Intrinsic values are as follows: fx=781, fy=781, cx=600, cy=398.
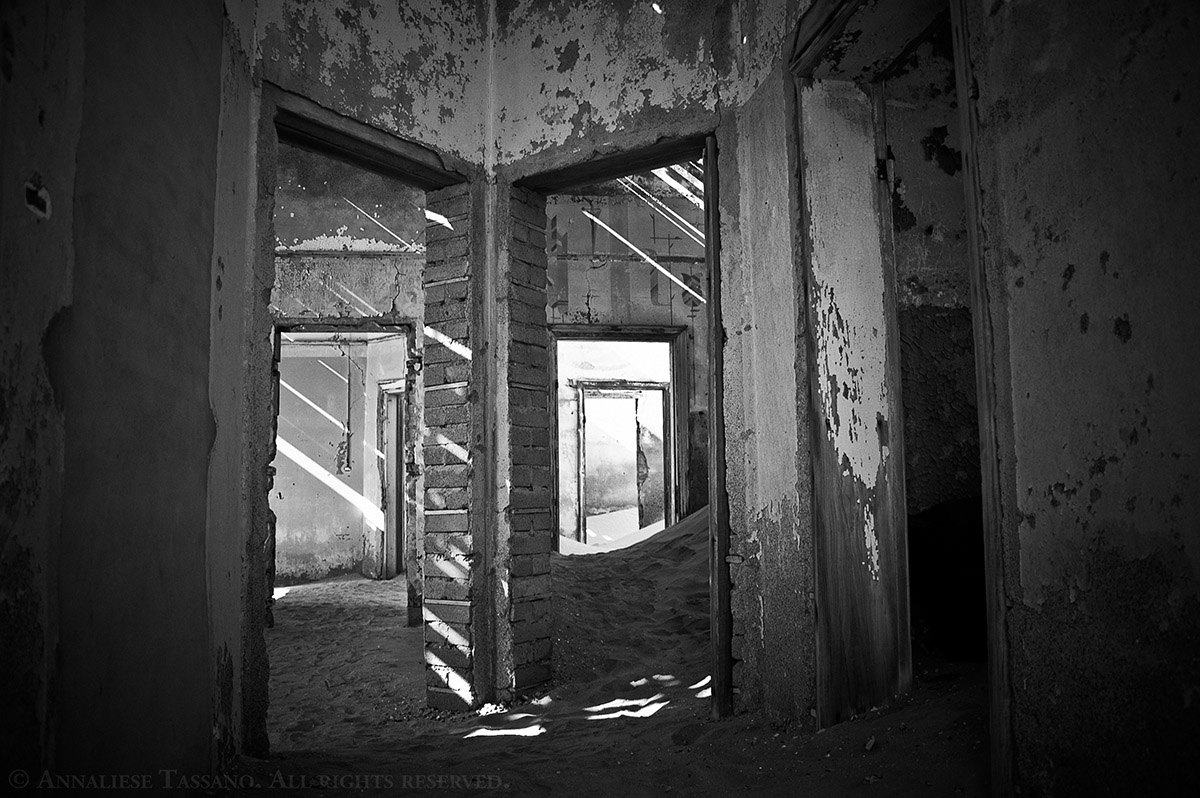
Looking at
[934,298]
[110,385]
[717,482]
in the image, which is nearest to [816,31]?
[934,298]

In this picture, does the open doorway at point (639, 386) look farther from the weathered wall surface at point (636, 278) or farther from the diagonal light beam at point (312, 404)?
the diagonal light beam at point (312, 404)

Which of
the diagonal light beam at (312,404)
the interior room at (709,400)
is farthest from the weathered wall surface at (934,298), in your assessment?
the diagonal light beam at (312,404)

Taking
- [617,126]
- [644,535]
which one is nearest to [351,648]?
[644,535]

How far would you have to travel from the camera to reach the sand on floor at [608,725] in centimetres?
244

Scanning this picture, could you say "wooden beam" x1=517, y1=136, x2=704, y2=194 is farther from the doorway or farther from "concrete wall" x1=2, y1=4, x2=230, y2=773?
the doorway

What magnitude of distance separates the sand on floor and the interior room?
0.03 m

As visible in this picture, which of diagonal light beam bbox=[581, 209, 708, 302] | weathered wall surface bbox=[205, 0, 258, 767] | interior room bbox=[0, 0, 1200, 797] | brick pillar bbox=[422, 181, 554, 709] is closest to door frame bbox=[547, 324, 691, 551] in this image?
diagonal light beam bbox=[581, 209, 708, 302]

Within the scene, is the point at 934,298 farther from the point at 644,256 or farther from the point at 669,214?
the point at 669,214

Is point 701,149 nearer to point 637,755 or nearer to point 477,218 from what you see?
point 477,218

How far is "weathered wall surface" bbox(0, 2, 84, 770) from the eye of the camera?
138cm

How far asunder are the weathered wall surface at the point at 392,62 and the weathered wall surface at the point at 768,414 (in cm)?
157

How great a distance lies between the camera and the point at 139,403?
1941 millimetres

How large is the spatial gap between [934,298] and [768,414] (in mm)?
843

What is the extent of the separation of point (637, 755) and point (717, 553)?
860 mm
